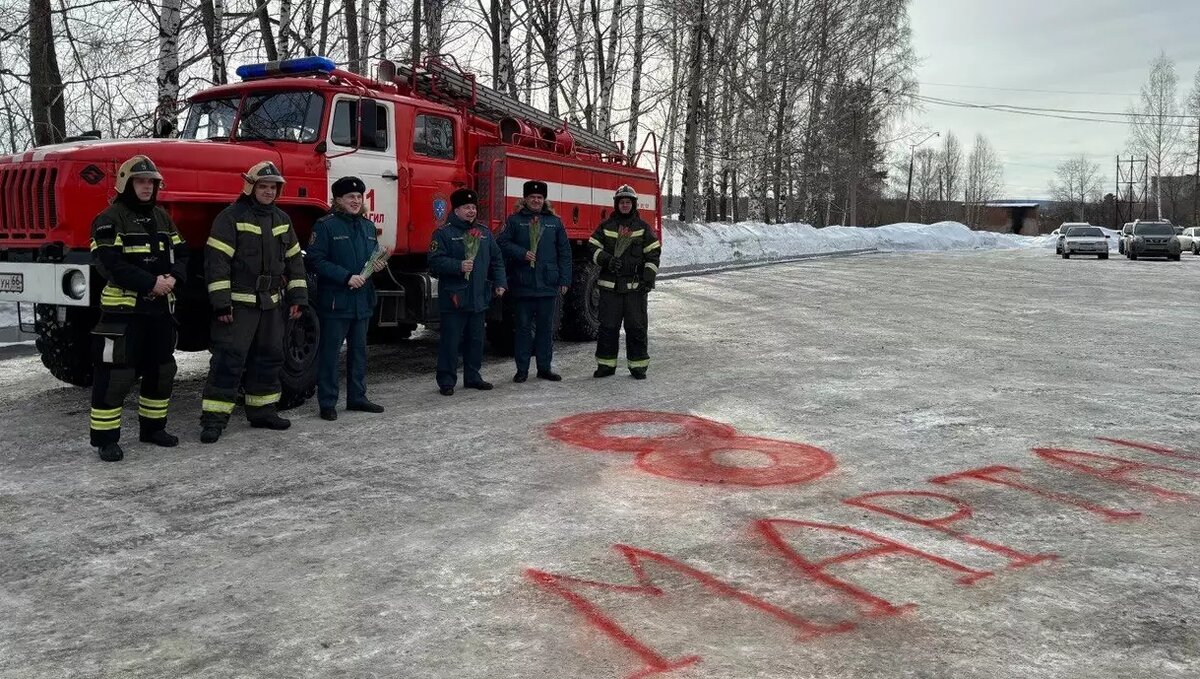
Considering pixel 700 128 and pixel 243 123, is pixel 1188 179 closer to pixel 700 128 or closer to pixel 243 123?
pixel 700 128

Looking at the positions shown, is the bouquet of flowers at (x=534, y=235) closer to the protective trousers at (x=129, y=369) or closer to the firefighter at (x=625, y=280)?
the firefighter at (x=625, y=280)

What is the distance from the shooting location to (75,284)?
20.2ft

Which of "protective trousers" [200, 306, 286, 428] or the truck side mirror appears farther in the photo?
the truck side mirror

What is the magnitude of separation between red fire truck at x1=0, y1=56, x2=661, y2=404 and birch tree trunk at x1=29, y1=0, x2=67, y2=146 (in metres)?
7.17

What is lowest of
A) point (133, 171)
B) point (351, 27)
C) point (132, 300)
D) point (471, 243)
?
point (132, 300)

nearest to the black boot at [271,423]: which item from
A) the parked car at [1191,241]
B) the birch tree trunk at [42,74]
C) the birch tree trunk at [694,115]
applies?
the birch tree trunk at [42,74]

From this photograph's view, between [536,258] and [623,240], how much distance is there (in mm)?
812

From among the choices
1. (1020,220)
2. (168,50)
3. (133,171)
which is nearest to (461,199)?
(133,171)

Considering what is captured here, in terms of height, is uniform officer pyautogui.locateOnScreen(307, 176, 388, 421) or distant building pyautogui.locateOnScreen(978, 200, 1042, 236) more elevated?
distant building pyautogui.locateOnScreen(978, 200, 1042, 236)

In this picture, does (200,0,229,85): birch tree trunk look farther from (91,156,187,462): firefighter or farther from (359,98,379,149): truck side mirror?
(91,156,187,462): firefighter

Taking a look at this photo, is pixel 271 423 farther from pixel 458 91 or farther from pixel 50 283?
pixel 458 91

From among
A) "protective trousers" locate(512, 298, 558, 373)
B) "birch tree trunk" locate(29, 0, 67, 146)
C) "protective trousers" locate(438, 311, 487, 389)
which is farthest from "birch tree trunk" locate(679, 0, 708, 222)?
"protective trousers" locate(438, 311, 487, 389)

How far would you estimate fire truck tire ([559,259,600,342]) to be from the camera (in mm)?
10820

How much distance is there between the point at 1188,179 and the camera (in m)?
69.8
